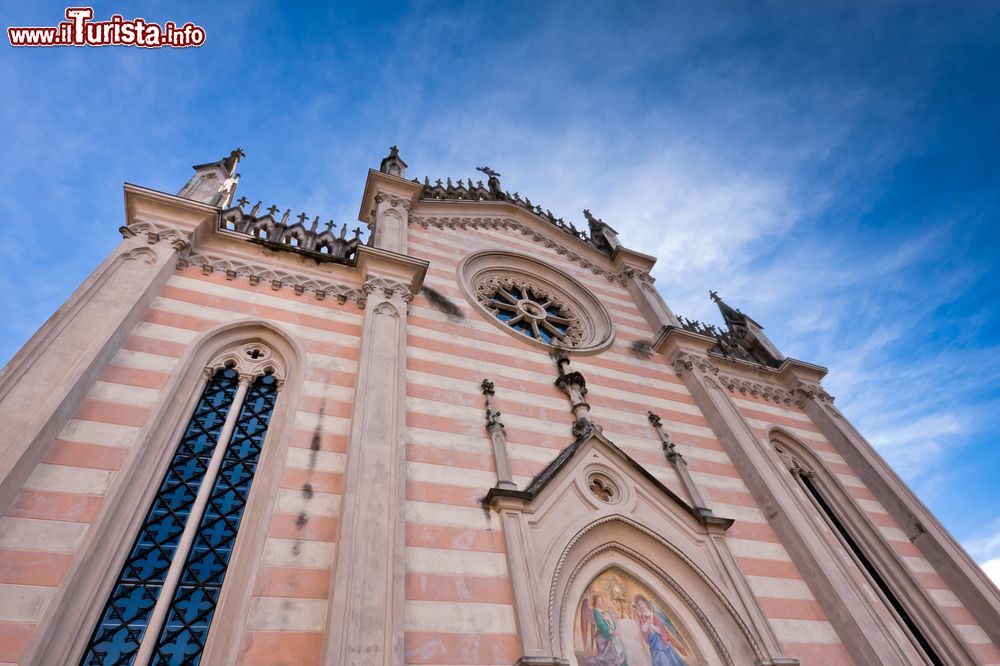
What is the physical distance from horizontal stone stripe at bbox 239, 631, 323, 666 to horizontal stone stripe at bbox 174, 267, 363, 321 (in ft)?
17.3

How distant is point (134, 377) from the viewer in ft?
23.5

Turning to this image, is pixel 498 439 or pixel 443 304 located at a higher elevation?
pixel 443 304

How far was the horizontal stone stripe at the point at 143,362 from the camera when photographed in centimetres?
721

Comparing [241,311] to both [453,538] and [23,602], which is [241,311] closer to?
[23,602]

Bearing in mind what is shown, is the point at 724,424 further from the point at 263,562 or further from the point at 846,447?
the point at 263,562

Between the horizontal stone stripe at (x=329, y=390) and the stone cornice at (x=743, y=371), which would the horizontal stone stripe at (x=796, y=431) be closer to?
the stone cornice at (x=743, y=371)

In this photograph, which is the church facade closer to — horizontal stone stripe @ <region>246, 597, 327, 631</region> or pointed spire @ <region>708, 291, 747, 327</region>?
horizontal stone stripe @ <region>246, 597, 327, 631</region>

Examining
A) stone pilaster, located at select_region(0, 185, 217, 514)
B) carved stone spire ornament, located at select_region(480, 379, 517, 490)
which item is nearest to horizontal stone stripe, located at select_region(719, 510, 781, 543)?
carved stone spire ornament, located at select_region(480, 379, 517, 490)

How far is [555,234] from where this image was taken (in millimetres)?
16422

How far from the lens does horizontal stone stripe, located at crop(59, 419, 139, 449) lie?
20.5 ft

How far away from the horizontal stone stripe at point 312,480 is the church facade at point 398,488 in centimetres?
3

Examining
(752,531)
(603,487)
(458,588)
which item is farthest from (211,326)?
(752,531)

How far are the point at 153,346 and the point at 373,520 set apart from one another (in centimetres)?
431

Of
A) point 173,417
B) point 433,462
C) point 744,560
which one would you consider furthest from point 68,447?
point 744,560
